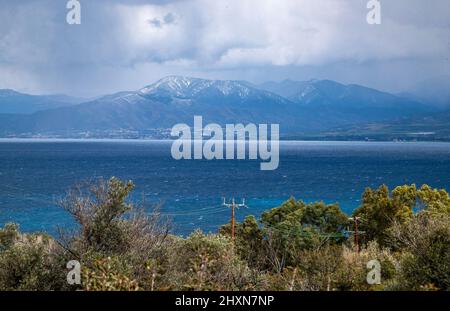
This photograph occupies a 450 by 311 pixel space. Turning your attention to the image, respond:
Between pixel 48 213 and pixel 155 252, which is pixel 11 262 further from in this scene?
pixel 48 213

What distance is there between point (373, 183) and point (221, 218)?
5351 centimetres

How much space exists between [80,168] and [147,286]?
143057mm

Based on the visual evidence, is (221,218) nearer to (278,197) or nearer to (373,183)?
(278,197)

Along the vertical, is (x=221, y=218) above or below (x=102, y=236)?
below

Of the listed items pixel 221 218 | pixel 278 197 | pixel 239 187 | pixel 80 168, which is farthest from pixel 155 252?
pixel 80 168

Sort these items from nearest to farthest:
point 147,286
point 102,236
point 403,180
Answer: point 147,286, point 102,236, point 403,180

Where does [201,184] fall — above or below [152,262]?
above

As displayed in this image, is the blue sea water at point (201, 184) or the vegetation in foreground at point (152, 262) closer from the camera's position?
the vegetation in foreground at point (152, 262)

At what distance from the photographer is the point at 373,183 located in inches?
4518

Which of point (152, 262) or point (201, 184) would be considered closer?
point (152, 262)

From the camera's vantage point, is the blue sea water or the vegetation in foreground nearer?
the vegetation in foreground

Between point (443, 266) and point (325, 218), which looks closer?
point (443, 266)
